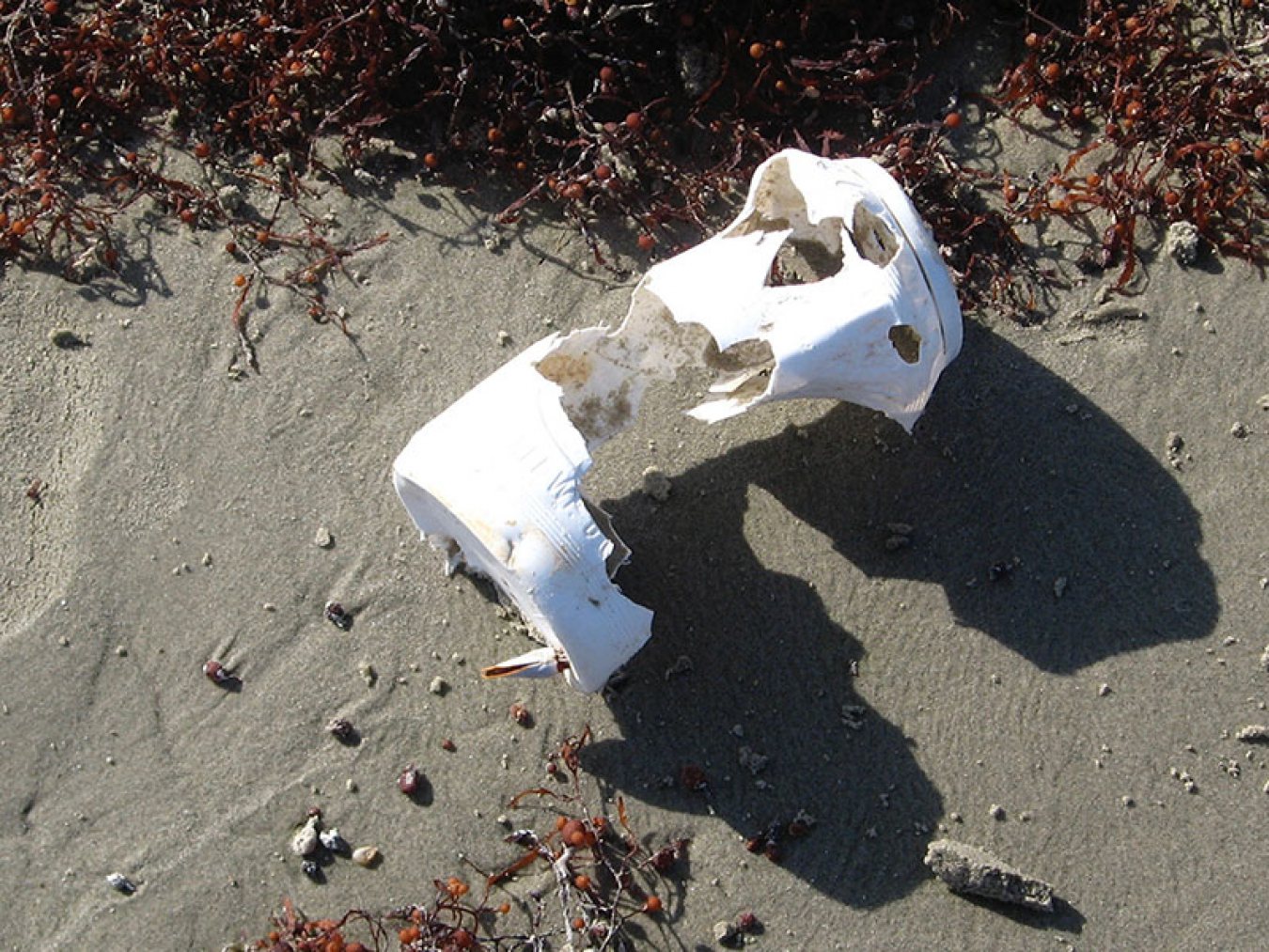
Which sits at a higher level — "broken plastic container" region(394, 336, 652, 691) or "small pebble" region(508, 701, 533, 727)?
"broken plastic container" region(394, 336, 652, 691)

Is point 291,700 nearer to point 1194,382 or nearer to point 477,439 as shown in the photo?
point 477,439

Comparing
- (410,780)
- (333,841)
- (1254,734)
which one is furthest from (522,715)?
(1254,734)

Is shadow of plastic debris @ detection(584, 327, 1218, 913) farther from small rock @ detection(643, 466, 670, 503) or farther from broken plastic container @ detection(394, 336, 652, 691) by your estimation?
broken plastic container @ detection(394, 336, 652, 691)

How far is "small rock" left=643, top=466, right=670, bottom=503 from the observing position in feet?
12.0

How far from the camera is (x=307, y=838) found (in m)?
3.48

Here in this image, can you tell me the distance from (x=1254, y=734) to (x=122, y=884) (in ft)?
10.6

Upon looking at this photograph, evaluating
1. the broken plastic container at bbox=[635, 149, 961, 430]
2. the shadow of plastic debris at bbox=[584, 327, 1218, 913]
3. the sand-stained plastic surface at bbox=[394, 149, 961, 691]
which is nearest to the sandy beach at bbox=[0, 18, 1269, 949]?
the shadow of plastic debris at bbox=[584, 327, 1218, 913]

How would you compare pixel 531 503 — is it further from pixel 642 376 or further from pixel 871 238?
pixel 871 238

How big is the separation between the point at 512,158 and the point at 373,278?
0.58 meters

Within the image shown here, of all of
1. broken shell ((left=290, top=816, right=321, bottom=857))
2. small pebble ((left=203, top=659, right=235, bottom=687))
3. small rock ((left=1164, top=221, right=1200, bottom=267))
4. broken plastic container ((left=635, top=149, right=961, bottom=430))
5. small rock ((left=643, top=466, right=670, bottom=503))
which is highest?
broken plastic container ((left=635, top=149, right=961, bottom=430))

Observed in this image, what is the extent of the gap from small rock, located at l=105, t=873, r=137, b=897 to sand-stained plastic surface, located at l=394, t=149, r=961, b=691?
1295 mm

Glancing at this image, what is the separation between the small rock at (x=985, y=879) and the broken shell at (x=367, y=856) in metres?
1.57

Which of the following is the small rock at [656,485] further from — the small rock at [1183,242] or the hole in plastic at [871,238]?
the small rock at [1183,242]

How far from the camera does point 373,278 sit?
3.86 m
